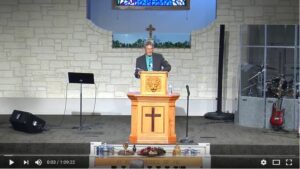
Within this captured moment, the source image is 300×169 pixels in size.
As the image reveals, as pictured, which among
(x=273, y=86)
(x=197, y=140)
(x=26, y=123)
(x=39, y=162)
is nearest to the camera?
(x=39, y=162)

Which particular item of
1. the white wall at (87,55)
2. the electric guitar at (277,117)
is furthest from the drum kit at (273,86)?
the white wall at (87,55)

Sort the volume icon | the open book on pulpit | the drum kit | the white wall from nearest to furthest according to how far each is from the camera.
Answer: the volume icon
the open book on pulpit
the drum kit
the white wall

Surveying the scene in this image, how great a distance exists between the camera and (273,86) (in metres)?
8.23

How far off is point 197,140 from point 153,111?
2.98 ft

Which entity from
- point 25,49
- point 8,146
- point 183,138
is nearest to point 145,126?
point 183,138

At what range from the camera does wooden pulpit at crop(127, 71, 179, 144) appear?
6754 mm

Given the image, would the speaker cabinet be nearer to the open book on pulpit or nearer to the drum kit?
the open book on pulpit

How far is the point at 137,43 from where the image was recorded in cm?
972

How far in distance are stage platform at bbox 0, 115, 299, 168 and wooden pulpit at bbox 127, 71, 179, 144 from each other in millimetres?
390

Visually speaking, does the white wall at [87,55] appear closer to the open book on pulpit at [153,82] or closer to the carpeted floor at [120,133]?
the carpeted floor at [120,133]

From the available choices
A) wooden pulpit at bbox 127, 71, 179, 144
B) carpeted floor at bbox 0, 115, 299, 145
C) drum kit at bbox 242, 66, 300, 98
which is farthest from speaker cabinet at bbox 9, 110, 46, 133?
drum kit at bbox 242, 66, 300, 98

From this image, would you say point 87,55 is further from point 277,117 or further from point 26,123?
point 277,117

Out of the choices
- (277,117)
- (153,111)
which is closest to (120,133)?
(153,111)

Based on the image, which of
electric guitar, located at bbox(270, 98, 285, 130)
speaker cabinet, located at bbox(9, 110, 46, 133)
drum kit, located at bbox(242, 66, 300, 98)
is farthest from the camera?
drum kit, located at bbox(242, 66, 300, 98)
